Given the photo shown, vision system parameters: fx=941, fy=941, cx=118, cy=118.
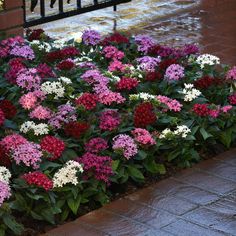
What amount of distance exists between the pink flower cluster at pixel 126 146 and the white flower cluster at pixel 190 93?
1011mm

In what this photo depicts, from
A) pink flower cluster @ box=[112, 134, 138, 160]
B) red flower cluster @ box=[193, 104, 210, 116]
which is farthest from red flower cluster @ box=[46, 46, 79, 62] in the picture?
pink flower cluster @ box=[112, 134, 138, 160]

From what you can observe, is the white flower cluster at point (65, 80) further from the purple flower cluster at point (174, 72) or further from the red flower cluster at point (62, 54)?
the purple flower cluster at point (174, 72)

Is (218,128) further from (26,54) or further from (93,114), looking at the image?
(26,54)

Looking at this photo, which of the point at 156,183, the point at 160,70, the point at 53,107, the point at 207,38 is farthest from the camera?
the point at 207,38

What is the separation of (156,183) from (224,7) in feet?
20.7

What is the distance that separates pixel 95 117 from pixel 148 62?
1361mm

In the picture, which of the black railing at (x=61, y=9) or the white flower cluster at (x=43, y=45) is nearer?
the white flower cluster at (x=43, y=45)

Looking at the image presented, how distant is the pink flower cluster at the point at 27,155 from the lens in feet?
18.8

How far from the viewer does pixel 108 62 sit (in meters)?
7.96

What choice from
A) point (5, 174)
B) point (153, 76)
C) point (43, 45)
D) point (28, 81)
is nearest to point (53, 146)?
point (5, 174)

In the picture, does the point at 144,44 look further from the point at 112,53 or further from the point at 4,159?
the point at 4,159

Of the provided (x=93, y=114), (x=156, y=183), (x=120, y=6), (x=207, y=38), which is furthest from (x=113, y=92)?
(x=120, y=6)

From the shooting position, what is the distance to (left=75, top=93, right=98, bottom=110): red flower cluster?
660cm

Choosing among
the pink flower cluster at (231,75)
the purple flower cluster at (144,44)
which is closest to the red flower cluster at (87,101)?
the pink flower cluster at (231,75)
